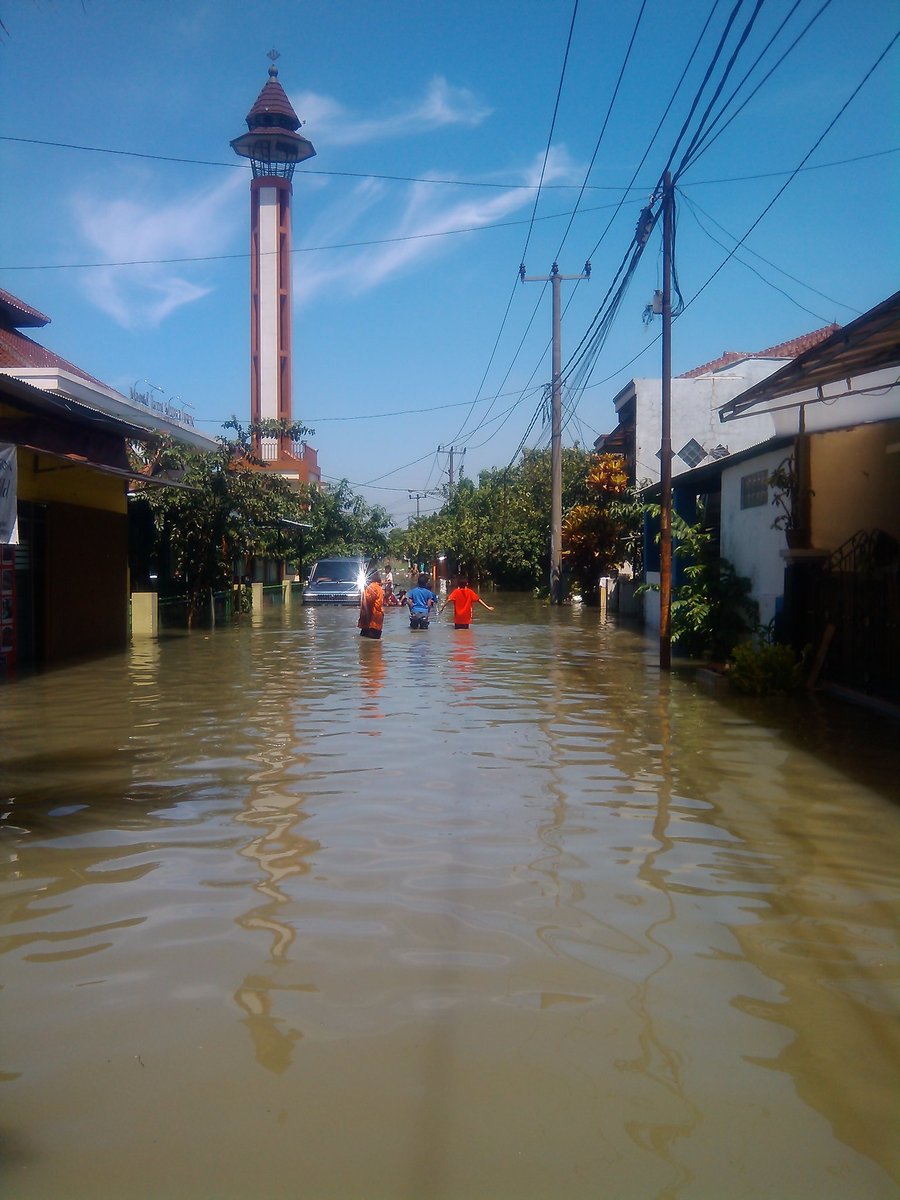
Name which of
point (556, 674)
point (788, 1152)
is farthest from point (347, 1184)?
point (556, 674)

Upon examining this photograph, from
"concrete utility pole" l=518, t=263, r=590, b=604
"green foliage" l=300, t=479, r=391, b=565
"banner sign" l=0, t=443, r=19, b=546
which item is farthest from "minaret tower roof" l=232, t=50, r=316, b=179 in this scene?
"banner sign" l=0, t=443, r=19, b=546

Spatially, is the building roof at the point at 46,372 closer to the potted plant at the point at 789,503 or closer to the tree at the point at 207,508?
the tree at the point at 207,508

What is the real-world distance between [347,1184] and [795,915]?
10.4ft

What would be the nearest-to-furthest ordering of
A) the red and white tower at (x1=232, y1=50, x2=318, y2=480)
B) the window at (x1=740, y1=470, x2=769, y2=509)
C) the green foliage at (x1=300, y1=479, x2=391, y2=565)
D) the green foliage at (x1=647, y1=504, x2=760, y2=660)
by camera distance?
the window at (x1=740, y1=470, x2=769, y2=509) < the green foliage at (x1=647, y1=504, x2=760, y2=660) < the green foliage at (x1=300, y1=479, x2=391, y2=565) < the red and white tower at (x1=232, y1=50, x2=318, y2=480)

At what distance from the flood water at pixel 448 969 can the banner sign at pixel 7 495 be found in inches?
160

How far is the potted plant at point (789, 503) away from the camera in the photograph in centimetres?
1512

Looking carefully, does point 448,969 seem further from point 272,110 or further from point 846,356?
point 272,110

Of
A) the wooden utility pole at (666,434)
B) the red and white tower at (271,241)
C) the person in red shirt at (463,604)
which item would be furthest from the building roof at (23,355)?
the red and white tower at (271,241)

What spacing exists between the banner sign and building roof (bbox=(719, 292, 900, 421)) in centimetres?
882

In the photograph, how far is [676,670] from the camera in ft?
58.7

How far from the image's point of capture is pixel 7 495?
545 inches

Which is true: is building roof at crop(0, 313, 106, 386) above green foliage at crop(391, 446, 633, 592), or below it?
above

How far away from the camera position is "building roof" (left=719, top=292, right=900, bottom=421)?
9.49 meters

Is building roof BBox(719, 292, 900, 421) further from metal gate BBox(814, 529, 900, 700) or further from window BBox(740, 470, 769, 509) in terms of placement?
window BBox(740, 470, 769, 509)
